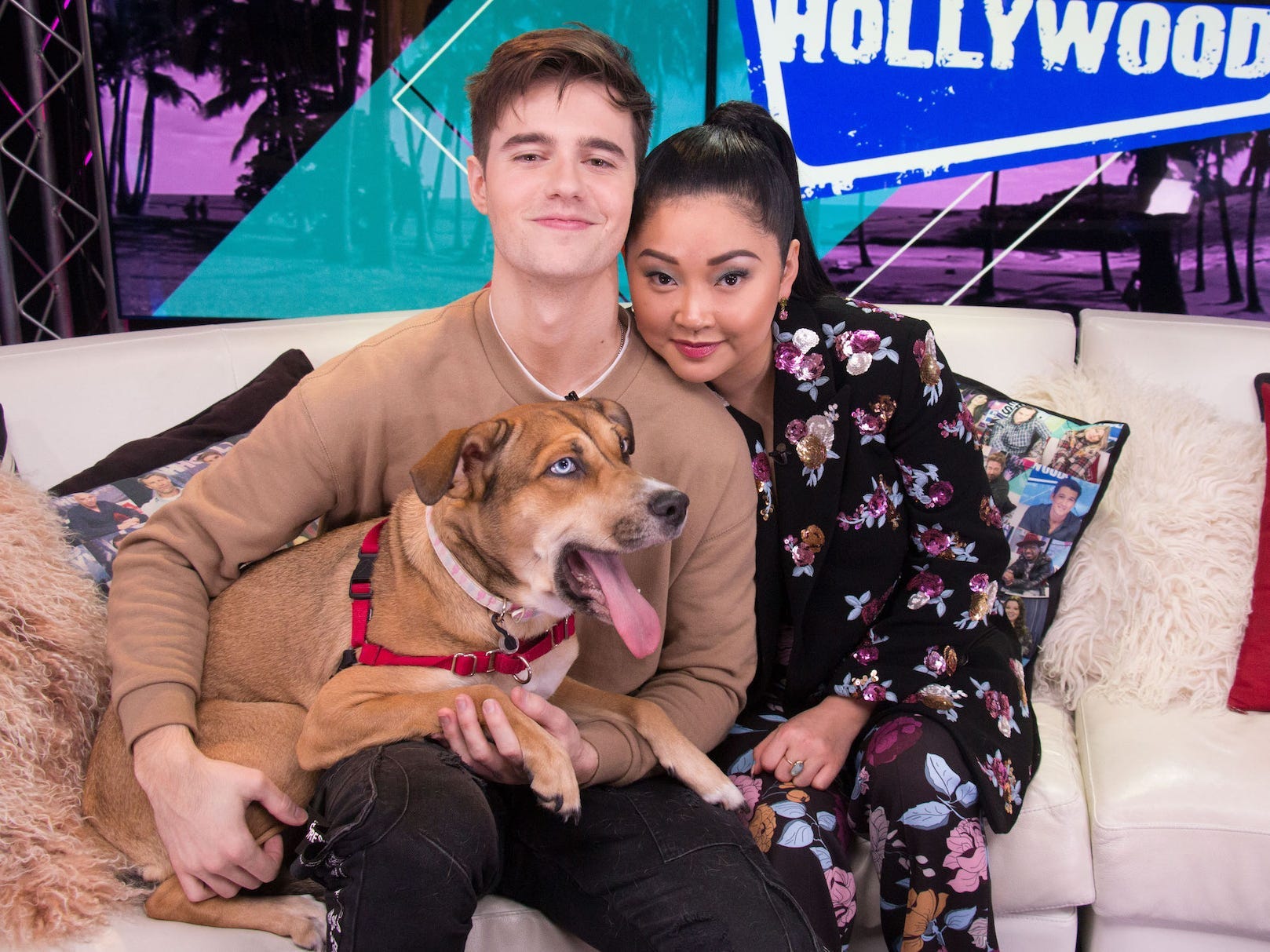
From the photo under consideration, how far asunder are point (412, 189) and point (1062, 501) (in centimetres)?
324

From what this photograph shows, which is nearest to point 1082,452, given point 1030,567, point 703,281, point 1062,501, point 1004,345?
point 1062,501

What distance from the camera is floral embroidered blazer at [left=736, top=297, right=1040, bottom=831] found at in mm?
2297

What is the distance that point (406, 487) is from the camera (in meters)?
2.14

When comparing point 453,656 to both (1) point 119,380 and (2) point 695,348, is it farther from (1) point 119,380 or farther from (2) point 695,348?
(1) point 119,380

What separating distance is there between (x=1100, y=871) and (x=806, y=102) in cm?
342

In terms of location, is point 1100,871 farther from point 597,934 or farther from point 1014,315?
point 1014,315

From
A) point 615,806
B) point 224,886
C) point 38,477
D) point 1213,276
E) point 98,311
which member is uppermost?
point 1213,276

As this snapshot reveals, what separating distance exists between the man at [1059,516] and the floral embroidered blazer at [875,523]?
382 millimetres

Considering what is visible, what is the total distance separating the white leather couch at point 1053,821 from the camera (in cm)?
221

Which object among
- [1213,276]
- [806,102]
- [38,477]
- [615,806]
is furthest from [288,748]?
[1213,276]

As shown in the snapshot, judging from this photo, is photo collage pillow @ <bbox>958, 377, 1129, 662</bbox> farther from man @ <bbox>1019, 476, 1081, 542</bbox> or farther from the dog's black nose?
the dog's black nose

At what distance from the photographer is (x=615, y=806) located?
1855 mm

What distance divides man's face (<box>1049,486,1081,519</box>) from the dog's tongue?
55.1 inches

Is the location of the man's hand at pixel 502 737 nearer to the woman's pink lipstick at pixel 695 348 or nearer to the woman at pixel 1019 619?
the woman's pink lipstick at pixel 695 348
